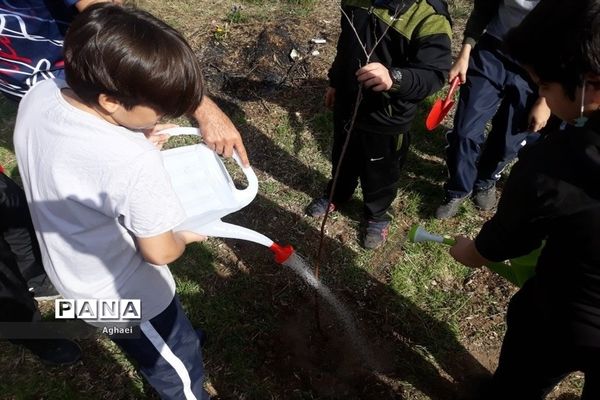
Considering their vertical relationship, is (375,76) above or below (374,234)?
above

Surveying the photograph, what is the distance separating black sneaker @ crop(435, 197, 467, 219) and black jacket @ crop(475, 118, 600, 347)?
1486 mm

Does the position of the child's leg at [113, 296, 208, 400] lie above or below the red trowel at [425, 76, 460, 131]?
below

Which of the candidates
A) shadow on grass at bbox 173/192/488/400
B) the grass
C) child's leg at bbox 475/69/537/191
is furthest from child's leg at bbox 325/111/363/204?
child's leg at bbox 475/69/537/191

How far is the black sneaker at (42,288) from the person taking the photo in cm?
237

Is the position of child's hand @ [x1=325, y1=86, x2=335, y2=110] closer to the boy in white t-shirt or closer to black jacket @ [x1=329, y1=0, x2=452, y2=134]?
black jacket @ [x1=329, y1=0, x2=452, y2=134]

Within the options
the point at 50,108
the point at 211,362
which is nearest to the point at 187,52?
the point at 50,108

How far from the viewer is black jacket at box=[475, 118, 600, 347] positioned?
988 millimetres

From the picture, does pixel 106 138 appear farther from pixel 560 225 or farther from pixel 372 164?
pixel 372 164

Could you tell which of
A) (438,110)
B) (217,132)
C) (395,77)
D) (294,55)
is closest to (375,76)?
(395,77)

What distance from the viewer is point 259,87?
3.72 m

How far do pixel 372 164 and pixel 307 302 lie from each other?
795mm

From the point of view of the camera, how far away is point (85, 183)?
111 cm

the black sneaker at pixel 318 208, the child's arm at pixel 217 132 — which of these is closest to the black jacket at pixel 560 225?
the child's arm at pixel 217 132

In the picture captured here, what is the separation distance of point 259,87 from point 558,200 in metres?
2.98
